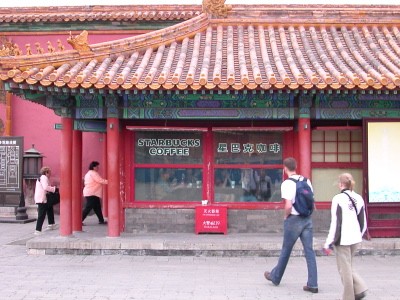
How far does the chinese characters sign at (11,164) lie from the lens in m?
14.8

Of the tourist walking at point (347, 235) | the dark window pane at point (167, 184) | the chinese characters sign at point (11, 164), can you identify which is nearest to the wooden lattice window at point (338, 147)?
the dark window pane at point (167, 184)

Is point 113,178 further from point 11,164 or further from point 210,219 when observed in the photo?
point 11,164

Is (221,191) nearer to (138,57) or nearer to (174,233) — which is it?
(174,233)

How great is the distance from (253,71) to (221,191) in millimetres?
2703


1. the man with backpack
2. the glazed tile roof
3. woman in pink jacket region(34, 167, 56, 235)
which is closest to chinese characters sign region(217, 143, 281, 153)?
the glazed tile roof

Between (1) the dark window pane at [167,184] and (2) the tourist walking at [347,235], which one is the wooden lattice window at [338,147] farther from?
(2) the tourist walking at [347,235]

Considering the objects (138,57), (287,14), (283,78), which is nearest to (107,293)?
(283,78)

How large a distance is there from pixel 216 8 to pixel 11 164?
6.98 metres

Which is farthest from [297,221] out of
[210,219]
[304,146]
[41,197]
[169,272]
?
[41,197]

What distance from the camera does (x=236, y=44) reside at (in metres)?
12.0

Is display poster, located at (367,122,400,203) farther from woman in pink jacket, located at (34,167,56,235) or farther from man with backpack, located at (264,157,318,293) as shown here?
woman in pink jacket, located at (34,167,56,235)

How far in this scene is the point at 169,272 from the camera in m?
8.66

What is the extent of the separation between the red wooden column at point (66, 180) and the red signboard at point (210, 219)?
2.54 meters

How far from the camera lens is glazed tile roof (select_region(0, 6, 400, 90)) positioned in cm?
941
